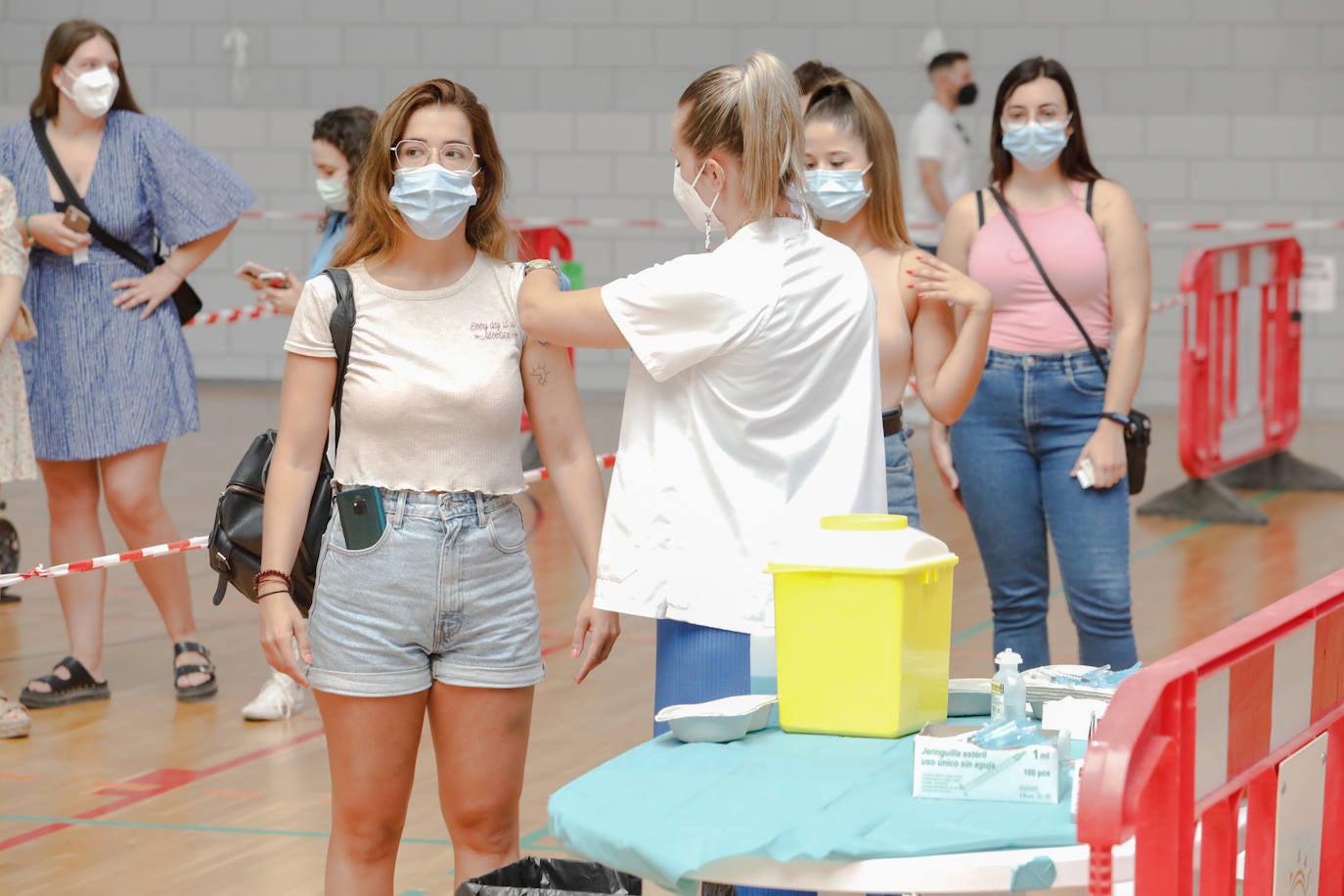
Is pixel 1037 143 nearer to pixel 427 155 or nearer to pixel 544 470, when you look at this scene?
pixel 427 155

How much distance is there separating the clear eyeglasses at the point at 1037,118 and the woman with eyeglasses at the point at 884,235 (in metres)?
0.63

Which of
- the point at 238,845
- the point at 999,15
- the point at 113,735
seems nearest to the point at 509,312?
the point at 238,845

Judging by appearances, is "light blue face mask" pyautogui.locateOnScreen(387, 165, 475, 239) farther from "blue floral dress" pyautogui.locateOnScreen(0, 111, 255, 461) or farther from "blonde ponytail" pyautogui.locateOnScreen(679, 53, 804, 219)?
"blue floral dress" pyautogui.locateOnScreen(0, 111, 255, 461)

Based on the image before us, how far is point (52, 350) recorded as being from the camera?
4.91m

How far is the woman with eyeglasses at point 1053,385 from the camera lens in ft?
12.9

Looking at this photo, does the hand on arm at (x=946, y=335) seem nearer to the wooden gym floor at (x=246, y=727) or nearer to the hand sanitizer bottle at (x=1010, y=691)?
the hand sanitizer bottle at (x=1010, y=691)

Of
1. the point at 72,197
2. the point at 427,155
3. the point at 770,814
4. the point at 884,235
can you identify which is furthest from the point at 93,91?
the point at 770,814

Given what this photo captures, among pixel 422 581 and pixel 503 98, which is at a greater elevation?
pixel 503 98

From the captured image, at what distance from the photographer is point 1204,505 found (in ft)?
26.3

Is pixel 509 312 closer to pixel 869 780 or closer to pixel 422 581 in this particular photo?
pixel 422 581

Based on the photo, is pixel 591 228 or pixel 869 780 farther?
pixel 591 228

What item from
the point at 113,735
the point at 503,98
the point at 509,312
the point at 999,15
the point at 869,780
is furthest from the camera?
the point at 503,98

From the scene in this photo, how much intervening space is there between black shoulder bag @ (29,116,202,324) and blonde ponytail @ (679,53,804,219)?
2766 millimetres

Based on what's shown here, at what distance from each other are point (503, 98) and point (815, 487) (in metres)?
9.72
